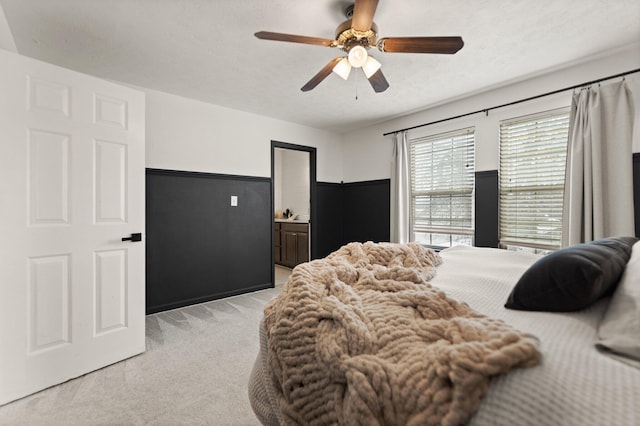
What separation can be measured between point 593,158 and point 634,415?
2800 millimetres

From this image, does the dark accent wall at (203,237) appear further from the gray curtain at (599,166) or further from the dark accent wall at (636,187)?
the dark accent wall at (636,187)

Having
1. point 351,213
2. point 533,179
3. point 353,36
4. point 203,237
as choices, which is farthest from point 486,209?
point 203,237

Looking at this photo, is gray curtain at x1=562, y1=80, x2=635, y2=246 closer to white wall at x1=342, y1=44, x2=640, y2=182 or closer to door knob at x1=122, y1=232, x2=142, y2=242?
white wall at x1=342, y1=44, x2=640, y2=182

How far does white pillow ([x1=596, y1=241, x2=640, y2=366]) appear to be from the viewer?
65cm

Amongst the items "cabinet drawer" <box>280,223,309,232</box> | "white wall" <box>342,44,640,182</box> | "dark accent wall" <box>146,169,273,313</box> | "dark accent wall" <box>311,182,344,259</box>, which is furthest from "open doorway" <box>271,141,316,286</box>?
"white wall" <box>342,44,640,182</box>

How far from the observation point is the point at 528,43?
90.9 inches

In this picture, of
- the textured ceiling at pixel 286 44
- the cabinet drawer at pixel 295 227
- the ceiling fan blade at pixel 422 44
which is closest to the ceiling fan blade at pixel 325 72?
the textured ceiling at pixel 286 44

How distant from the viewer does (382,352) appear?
2.53ft

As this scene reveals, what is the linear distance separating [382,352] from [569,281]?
0.61 metres

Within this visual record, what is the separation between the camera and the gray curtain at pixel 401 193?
159 inches

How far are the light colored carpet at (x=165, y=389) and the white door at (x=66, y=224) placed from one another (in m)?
0.17

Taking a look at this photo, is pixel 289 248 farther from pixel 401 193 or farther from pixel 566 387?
pixel 566 387

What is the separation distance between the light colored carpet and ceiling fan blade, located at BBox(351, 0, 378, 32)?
2338 mm

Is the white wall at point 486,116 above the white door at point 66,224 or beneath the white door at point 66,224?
above
